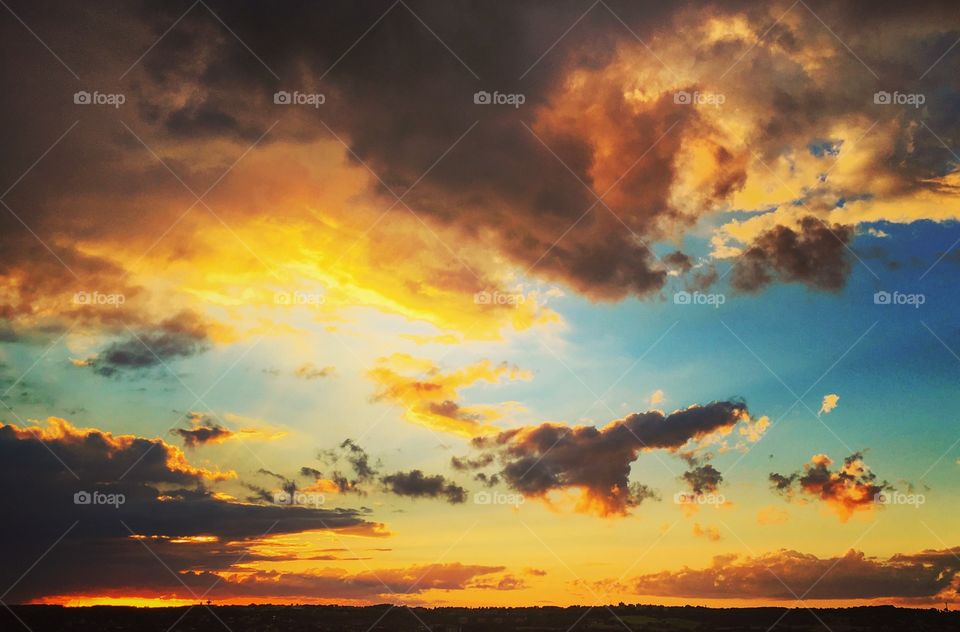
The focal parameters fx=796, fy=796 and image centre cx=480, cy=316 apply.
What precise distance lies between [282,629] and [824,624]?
65052 millimetres

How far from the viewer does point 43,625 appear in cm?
7662

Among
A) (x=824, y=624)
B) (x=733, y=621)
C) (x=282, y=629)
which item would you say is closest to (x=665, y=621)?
(x=733, y=621)

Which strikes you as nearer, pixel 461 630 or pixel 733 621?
pixel 461 630

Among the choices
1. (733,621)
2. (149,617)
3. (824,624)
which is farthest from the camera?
(824,624)

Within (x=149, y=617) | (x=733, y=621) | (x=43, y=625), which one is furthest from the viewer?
(x=733, y=621)

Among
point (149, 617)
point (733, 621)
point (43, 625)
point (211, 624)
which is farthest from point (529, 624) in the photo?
point (43, 625)

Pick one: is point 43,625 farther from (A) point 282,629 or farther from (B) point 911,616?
(B) point 911,616

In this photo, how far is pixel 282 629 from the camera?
79688 mm

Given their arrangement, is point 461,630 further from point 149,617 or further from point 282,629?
point 149,617

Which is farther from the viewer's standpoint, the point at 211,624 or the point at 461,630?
the point at 211,624

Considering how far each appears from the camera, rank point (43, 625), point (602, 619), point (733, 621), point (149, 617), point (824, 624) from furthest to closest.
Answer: point (602, 619) < point (824, 624) < point (733, 621) < point (149, 617) < point (43, 625)

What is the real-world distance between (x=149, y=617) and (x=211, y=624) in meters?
6.50

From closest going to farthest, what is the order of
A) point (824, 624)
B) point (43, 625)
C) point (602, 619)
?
point (43, 625), point (824, 624), point (602, 619)

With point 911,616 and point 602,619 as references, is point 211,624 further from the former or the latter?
point 911,616
